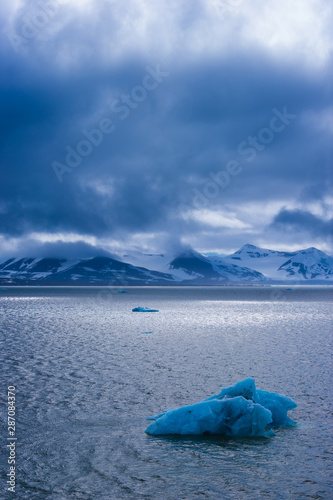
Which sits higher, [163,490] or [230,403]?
[230,403]

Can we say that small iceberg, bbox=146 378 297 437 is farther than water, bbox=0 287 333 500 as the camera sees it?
Yes

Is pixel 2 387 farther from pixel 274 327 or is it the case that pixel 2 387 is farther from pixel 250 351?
pixel 274 327

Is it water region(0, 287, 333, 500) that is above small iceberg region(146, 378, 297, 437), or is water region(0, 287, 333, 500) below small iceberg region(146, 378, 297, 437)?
below

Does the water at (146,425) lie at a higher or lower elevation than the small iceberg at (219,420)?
lower

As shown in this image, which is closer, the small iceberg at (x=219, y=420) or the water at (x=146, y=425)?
the water at (x=146, y=425)

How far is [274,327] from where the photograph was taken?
52.5 m

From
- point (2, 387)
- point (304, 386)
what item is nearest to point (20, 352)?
point (2, 387)

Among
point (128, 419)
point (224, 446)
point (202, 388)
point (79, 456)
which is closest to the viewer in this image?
point (79, 456)

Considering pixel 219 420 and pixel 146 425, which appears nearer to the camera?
pixel 219 420

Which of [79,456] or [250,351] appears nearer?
[79,456]

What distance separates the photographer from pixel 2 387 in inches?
775

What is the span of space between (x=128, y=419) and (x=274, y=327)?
40.0 m

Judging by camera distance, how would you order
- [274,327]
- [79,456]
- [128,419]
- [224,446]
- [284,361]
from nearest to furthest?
1. [79,456]
2. [224,446]
3. [128,419]
4. [284,361]
5. [274,327]

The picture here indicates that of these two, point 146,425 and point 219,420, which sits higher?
point 219,420
